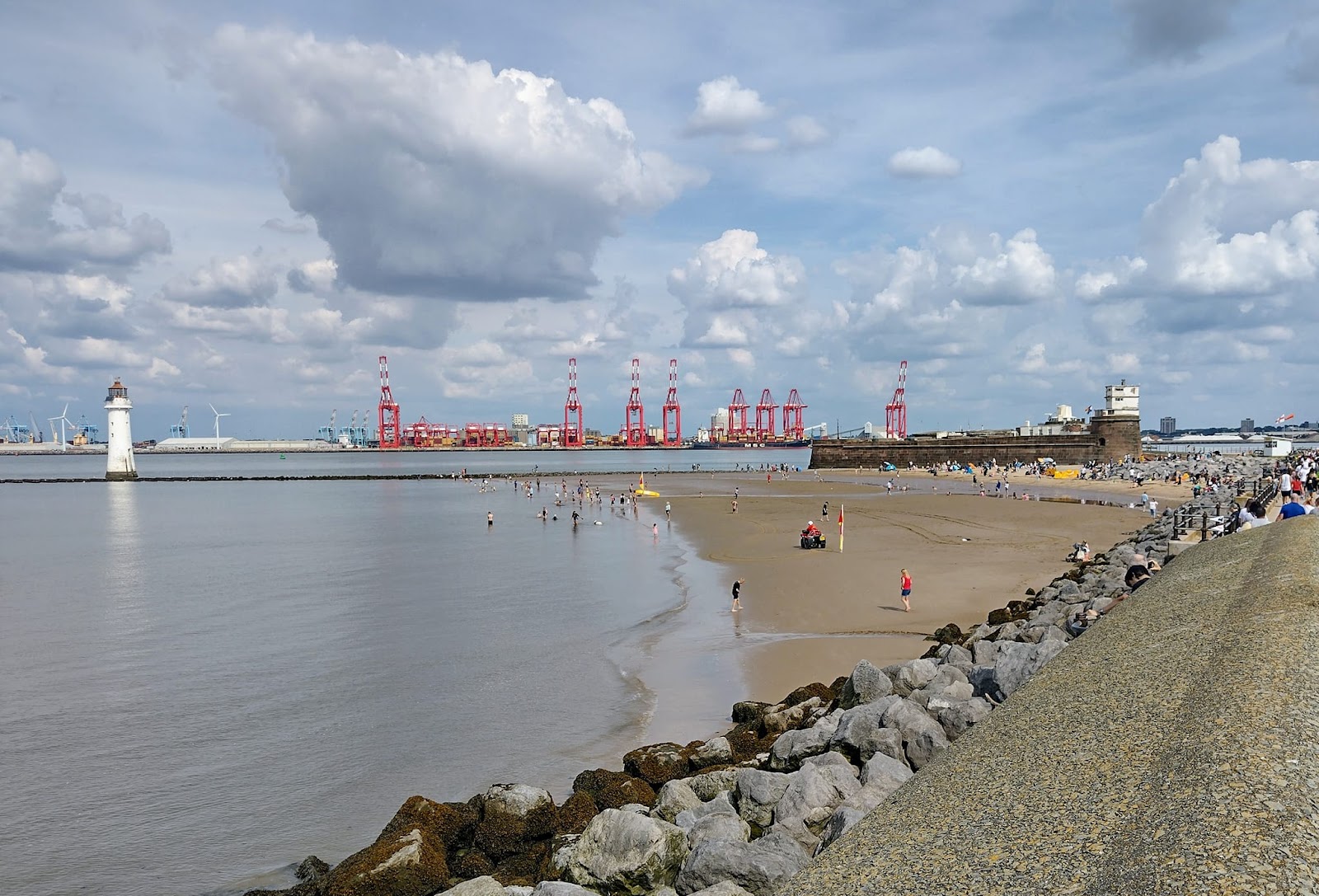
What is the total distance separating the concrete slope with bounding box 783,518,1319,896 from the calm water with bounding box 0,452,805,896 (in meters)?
5.30

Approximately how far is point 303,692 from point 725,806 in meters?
9.47

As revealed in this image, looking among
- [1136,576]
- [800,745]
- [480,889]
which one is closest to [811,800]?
[800,745]

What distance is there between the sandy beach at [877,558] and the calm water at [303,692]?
1296 millimetres

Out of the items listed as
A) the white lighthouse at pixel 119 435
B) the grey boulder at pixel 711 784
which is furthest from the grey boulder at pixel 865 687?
the white lighthouse at pixel 119 435

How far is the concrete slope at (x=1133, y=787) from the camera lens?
4.05 metres

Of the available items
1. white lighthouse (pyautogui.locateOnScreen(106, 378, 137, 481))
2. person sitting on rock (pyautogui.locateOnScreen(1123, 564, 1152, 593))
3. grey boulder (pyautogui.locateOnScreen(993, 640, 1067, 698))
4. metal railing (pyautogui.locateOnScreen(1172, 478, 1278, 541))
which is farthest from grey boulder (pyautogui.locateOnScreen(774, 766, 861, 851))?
white lighthouse (pyautogui.locateOnScreen(106, 378, 137, 481))

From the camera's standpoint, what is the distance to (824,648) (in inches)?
635

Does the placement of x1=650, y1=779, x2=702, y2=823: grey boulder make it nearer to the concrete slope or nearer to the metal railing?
the concrete slope

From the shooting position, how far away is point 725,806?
7.55m

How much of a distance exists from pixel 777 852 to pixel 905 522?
34.5 m

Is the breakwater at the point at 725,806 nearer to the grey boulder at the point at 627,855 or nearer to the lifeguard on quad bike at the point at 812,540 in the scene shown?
the grey boulder at the point at 627,855

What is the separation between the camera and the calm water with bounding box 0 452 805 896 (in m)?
9.46

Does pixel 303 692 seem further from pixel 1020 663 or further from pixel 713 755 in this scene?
pixel 1020 663

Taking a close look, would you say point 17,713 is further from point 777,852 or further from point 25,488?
point 25,488
